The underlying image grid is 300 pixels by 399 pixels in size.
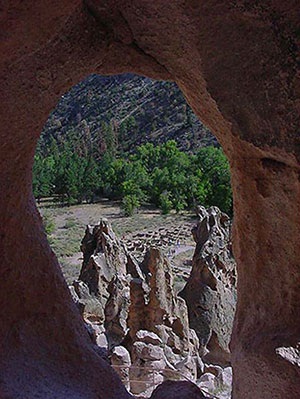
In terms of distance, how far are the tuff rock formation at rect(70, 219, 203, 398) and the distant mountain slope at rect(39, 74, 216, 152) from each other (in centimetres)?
3139

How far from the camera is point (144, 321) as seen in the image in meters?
6.74

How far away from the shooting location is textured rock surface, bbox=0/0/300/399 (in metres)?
1.94

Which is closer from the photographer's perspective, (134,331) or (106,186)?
(134,331)

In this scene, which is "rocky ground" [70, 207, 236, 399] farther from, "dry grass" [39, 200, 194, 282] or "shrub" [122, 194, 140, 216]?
"shrub" [122, 194, 140, 216]

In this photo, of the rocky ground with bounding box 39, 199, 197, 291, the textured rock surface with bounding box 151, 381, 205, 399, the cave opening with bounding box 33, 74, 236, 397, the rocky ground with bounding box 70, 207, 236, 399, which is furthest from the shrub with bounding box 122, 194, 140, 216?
the textured rock surface with bounding box 151, 381, 205, 399

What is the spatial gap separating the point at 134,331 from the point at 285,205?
4888 mm

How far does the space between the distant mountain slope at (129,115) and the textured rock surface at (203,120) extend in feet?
118

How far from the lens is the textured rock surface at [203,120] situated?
6.37ft

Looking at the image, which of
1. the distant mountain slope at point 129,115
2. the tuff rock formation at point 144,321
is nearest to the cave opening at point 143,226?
the tuff rock formation at point 144,321

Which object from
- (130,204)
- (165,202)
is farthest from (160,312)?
(165,202)

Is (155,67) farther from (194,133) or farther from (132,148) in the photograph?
(132,148)

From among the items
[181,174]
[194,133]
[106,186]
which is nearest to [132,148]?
[194,133]

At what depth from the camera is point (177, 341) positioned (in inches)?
255

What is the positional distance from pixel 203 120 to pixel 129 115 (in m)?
47.7
